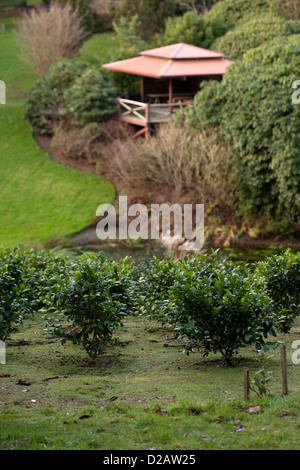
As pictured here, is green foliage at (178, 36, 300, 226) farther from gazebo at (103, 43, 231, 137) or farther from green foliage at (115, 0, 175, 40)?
green foliage at (115, 0, 175, 40)

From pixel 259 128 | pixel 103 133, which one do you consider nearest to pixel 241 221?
pixel 259 128

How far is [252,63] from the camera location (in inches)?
750

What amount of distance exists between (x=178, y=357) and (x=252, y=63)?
14.0 m

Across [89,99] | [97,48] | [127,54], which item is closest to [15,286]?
[89,99]

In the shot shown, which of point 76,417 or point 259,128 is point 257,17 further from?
point 76,417

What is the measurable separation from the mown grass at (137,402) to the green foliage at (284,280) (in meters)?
0.53

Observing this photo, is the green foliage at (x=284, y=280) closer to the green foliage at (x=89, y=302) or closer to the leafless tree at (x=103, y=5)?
the green foliage at (x=89, y=302)

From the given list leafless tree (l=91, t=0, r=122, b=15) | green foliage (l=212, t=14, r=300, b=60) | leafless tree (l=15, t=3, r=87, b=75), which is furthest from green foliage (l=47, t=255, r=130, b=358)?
leafless tree (l=91, t=0, r=122, b=15)

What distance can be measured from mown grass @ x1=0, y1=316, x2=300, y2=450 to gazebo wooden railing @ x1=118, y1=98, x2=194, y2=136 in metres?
16.7

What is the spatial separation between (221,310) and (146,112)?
18.1 meters

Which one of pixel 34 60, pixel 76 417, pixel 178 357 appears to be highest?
pixel 34 60

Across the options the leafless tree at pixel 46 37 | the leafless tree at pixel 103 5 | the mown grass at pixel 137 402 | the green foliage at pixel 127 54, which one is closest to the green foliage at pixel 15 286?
the mown grass at pixel 137 402

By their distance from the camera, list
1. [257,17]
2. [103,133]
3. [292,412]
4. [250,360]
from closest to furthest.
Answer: [292,412]
[250,360]
[103,133]
[257,17]

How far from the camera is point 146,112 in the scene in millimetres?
23516
